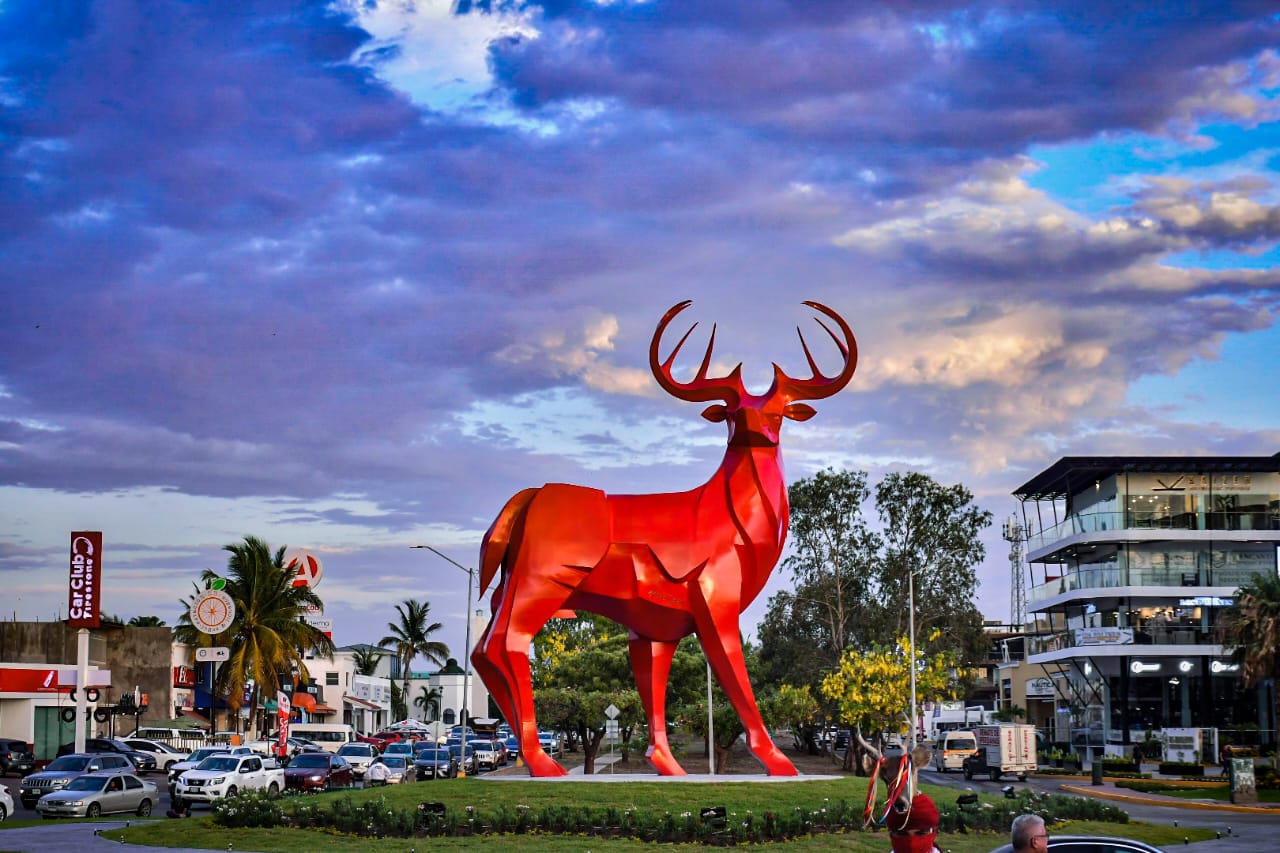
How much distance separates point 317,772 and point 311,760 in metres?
0.79

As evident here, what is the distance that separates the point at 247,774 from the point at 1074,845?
1198 inches

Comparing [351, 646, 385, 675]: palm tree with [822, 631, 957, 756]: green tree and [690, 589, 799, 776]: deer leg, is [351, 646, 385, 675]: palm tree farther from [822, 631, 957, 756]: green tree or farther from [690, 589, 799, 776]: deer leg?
[690, 589, 799, 776]: deer leg

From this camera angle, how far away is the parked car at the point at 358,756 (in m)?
47.7

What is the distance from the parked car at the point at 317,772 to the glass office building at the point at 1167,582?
1781 inches

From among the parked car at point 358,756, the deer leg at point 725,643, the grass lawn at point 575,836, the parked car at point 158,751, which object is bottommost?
the parked car at point 158,751

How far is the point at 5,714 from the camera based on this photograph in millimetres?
60969

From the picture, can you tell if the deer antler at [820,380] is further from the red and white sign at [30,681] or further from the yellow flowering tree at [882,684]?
the red and white sign at [30,681]

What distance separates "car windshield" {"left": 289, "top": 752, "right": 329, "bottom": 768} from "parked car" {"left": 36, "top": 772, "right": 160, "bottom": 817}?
248 inches

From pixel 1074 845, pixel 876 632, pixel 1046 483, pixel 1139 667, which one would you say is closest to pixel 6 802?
pixel 1074 845

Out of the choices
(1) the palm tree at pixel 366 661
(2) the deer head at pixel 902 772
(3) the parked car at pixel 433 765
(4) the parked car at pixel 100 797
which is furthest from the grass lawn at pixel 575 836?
(1) the palm tree at pixel 366 661

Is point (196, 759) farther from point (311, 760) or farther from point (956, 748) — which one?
point (956, 748)

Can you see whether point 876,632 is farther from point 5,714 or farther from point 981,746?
point 5,714

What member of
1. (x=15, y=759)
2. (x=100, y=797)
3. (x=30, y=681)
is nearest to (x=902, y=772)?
(x=100, y=797)

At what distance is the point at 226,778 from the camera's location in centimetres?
3678
